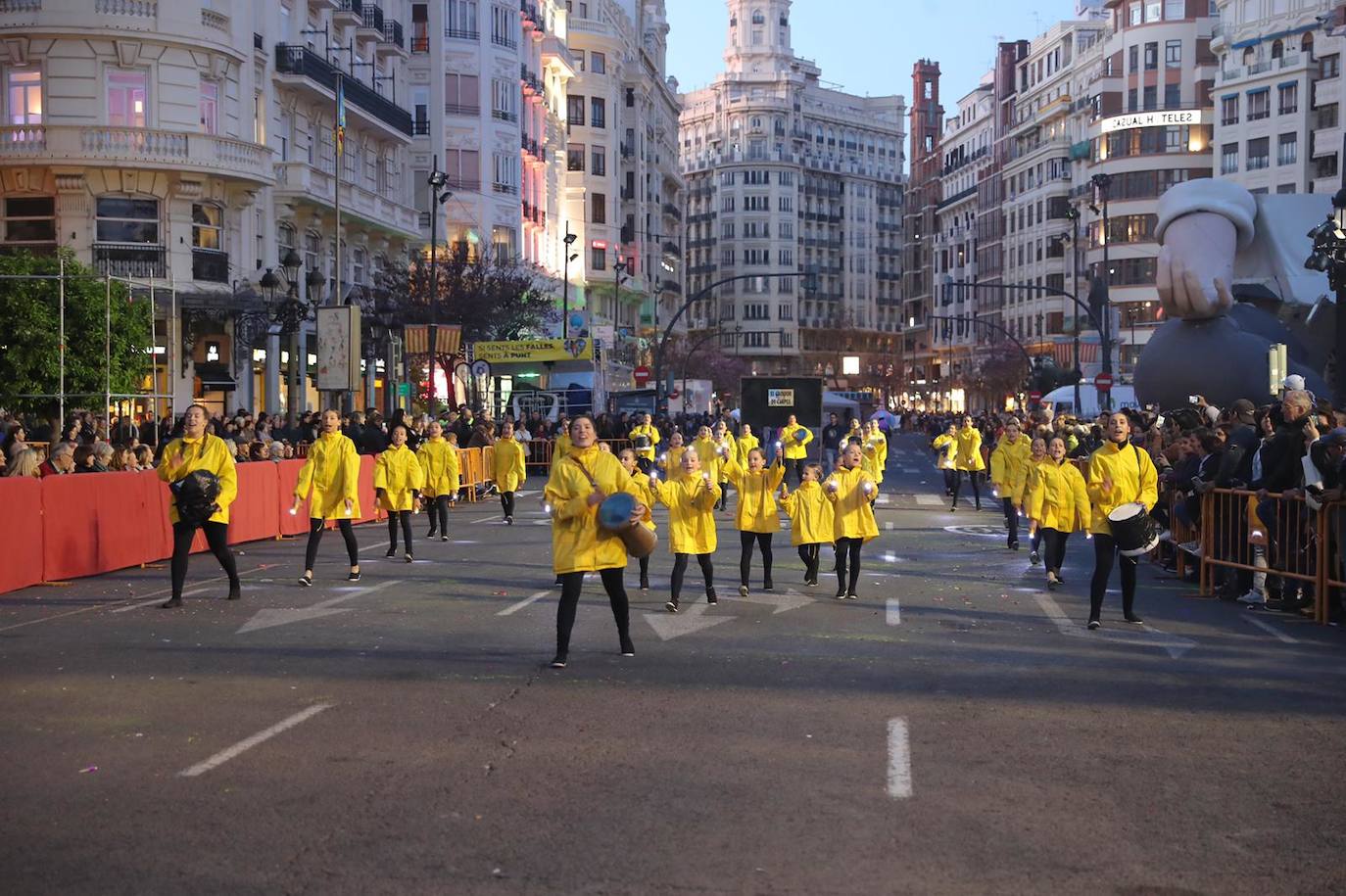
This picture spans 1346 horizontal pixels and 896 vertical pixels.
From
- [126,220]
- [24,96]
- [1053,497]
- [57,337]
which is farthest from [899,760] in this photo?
[24,96]

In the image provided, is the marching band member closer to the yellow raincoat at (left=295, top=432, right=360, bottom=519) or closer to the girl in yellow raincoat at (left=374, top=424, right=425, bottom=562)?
the yellow raincoat at (left=295, top=432, right=360, bottom=519)

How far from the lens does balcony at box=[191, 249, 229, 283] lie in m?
41.5

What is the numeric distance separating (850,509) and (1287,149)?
76098mm

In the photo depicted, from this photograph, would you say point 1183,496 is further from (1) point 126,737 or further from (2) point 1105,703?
(1) point 126,737

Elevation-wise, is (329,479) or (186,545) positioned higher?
(329,479)

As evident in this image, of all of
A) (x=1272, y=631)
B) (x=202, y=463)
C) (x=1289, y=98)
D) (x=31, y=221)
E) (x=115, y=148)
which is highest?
(x=1289, y=98)

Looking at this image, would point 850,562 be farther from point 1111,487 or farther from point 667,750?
point 667,750

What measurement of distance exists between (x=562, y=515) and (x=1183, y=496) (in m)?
9.94

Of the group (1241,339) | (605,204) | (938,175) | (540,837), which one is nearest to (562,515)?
(540,837)

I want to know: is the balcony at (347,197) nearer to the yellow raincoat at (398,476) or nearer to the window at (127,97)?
the window at (127,97)

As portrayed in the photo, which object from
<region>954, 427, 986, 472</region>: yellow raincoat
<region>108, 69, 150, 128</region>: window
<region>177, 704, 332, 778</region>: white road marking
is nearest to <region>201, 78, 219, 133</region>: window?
<region>108, 69, 150, 128</region>: window

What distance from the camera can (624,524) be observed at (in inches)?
447

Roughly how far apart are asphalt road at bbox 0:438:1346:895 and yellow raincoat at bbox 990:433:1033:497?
7444 mm

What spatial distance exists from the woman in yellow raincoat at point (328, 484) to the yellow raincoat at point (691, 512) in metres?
3.42
